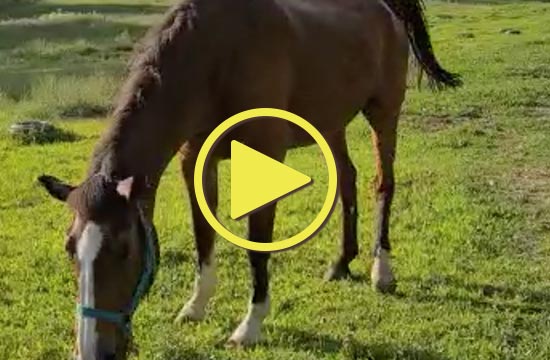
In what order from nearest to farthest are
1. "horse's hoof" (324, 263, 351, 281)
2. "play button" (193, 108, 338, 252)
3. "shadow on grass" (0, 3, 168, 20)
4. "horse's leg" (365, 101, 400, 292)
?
"play button" (193, 108, 338, 252) < "horse's hoof" (324, 263, 351, 281) < "horse's leg" (365, 101, 400, 292) < "shadow on grass" (0, 3, 168, 20)

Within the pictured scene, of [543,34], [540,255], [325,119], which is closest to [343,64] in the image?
[325,119]

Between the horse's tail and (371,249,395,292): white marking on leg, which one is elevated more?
the horse's tail

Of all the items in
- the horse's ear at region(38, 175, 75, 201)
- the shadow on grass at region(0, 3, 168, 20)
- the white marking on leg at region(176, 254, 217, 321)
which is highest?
the horse's ear at region(38, 175, 75, 201)

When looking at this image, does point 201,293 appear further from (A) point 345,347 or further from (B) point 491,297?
(B) point 491,297

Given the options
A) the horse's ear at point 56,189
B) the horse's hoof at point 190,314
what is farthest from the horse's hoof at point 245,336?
the horse's ear at point 56,189

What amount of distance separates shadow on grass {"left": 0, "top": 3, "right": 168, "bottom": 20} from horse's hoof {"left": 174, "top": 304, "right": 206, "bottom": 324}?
4320cm

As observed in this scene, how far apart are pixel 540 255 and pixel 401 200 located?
Result: 181 cm

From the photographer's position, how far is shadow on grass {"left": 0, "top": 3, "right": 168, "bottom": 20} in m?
50.0

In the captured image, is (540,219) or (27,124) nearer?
(540,219)

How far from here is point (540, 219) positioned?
7824mm

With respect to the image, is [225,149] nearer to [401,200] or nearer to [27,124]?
[401,200]

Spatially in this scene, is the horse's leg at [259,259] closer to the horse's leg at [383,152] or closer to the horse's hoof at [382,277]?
the horse's hoof at [382,277]

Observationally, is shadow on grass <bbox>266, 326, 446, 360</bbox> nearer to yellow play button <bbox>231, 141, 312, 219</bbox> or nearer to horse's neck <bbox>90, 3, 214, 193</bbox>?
yellow play button <bbox>231, 141, 312, 219</bbox>

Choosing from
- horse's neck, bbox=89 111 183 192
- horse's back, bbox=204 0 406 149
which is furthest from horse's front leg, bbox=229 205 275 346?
horse's neck, bbox=89 111 183 192
